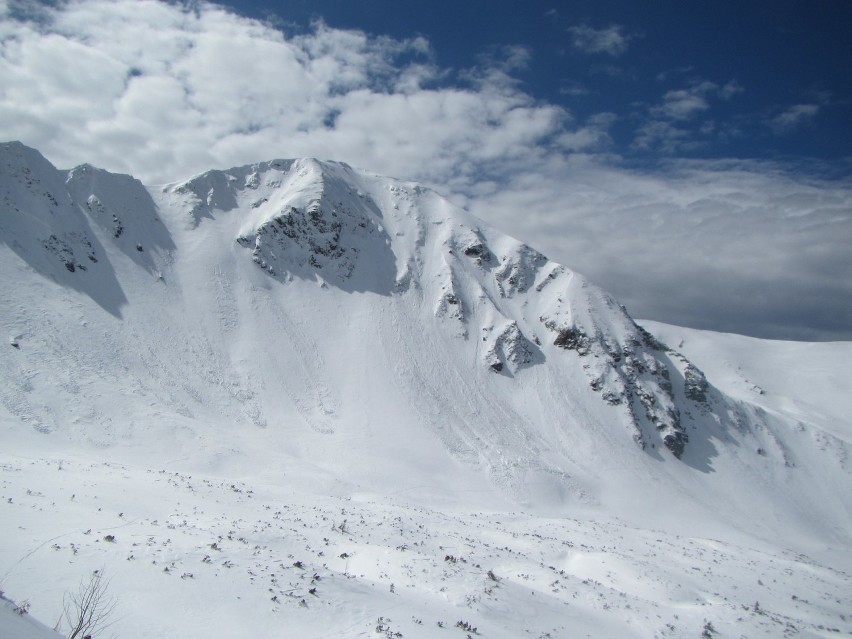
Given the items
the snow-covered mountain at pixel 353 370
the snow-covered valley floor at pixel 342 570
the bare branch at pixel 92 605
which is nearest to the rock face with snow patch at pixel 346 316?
the snow-covered mountain at pixel 353 370

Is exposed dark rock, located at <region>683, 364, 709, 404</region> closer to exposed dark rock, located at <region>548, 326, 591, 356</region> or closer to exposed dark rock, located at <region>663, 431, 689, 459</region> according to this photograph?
exposed dark rock, located at <region>663, 431, 689, 459</region>

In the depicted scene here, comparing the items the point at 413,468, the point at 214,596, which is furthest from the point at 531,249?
the point at 214,596

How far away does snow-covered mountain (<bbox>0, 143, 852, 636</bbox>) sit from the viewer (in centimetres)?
4594

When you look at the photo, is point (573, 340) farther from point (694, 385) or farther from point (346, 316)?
point (346, 316)

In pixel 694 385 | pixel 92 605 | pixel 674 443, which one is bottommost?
pixel 92 605

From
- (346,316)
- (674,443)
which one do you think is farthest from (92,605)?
(674,443)

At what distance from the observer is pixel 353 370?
65125 mm

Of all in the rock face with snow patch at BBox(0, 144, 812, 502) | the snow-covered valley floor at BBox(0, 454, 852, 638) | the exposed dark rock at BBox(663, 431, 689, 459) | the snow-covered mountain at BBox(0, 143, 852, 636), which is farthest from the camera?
the exposed dark rock at BBox(663, 431, 689, 459)

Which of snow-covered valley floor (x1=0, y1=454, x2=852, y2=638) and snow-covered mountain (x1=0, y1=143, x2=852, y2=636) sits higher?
snow-covered mountain (x1=0, y1=143, x2=852, y2=636)

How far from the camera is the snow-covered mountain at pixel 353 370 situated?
4594 centimetres

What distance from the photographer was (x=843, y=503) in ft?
236

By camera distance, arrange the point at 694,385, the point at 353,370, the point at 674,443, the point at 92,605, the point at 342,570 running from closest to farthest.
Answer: the point at 92,605, the point at 342,570, the point at 353,370, the point at 674,443, the point at 694,385

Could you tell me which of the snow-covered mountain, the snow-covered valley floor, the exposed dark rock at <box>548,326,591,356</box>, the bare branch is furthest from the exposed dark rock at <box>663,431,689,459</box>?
the bare branch

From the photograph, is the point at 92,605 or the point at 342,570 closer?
the point at 92,605
